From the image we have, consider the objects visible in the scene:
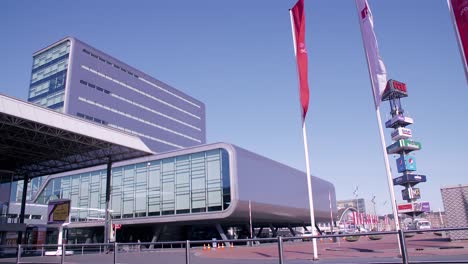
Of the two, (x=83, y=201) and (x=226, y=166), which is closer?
(x=226, y=166)

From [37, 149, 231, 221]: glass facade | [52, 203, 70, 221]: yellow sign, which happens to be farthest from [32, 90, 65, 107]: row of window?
[52, 203, 70, 221]: yellow sign

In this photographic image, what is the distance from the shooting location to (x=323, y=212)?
281 ft

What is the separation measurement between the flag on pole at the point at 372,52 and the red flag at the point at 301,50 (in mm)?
2629

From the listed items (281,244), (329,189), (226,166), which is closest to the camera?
(281,244)

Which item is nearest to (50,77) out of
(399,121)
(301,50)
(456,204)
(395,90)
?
(395,90)

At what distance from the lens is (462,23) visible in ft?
35.4

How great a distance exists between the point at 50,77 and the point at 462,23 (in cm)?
9075

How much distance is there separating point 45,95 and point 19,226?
170 feet

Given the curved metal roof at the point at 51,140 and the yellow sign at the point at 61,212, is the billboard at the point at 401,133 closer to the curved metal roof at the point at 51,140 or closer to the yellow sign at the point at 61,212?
the curved metal roof at the point at 51,140

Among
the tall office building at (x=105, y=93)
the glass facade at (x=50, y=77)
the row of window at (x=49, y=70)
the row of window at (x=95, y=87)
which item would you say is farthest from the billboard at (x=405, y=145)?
the row of window at (x=49, y=70)

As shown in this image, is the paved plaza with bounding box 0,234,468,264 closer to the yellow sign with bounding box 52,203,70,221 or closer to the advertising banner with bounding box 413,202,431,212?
the yellow sign with bounding box 52,203,70,221

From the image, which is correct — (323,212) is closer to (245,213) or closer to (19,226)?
(245,213)

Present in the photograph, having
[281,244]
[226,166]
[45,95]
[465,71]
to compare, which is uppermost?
[45,95]

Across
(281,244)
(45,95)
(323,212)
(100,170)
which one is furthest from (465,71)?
(45,95)
